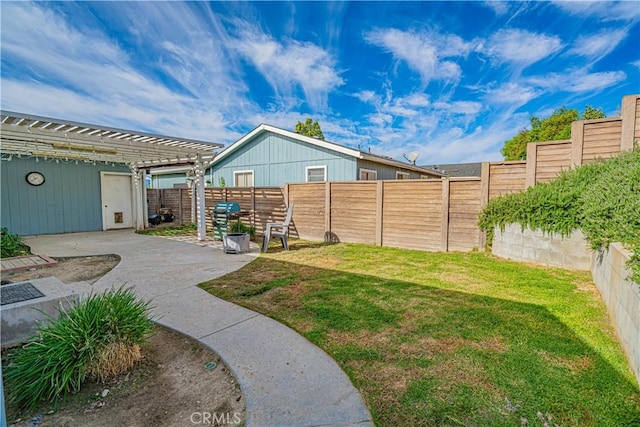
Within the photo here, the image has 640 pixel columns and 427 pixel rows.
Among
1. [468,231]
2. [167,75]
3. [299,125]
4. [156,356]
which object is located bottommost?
[156,356]

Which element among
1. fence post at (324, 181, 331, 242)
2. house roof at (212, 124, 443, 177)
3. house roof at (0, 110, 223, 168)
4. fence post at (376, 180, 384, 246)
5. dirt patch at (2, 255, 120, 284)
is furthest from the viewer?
house roof at (212, 124, 443, 177)

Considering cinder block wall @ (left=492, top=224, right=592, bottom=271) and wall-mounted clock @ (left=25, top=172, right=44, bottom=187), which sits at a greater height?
wall-mounted clock @ (left=25, top=172, right=44, bottom=187)

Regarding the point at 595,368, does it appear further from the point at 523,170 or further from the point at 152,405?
the point at 523,170

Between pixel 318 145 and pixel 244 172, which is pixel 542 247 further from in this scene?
pixel 244 172

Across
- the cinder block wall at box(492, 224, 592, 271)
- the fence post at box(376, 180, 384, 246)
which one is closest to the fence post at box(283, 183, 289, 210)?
the fence post at box(376, 180, 384, 246)

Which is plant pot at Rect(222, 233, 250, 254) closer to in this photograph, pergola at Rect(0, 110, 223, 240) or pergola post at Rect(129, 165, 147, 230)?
pergola at Rect(0, 110, 223, 240)

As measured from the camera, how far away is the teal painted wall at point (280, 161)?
9.93 meters

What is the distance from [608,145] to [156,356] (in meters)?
7.58

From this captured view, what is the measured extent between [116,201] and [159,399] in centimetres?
1171

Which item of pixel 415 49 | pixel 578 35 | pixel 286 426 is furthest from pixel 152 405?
pixel 578 35

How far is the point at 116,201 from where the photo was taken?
441 inches

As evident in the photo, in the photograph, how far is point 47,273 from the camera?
4.95 meters

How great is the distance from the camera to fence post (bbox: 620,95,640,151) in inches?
Answer: 192

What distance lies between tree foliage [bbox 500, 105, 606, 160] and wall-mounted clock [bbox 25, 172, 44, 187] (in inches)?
959
